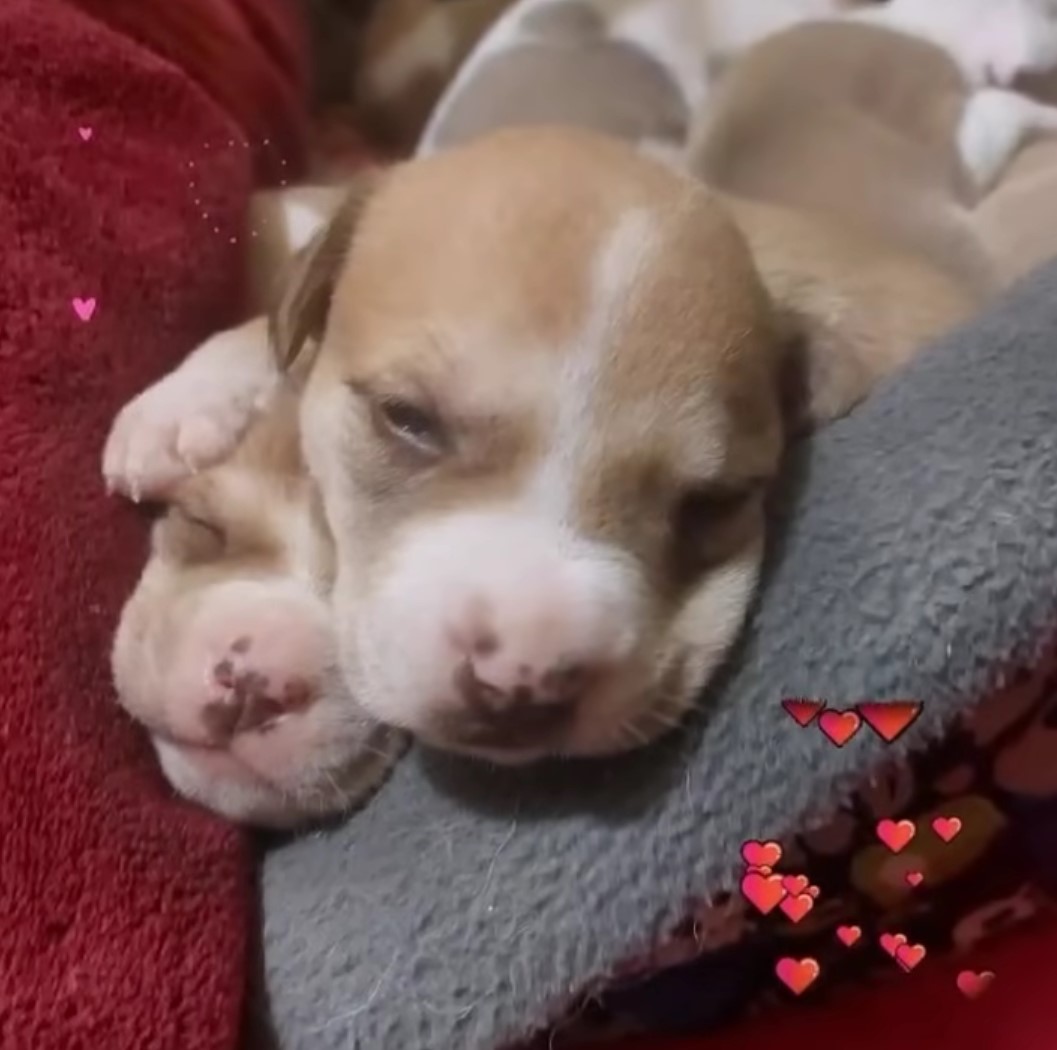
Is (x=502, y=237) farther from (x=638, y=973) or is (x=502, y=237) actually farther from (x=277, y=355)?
(x=638, y=973)

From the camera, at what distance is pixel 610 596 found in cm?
99

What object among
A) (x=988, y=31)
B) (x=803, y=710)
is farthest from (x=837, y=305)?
(x=988, y=31)

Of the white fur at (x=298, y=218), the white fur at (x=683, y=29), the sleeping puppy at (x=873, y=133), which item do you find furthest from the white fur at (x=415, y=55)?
the white fur at (x=298, y=218)

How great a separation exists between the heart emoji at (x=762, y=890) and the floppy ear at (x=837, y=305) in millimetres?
316

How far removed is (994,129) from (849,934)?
2.83 ft

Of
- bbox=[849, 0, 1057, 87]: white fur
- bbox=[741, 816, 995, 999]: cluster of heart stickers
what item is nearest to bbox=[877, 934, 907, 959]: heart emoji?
bbox=[741, 816, 995, 999]: cluster of heart stickers

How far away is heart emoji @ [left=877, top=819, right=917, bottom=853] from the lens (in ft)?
3.53

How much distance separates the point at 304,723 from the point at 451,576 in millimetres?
163

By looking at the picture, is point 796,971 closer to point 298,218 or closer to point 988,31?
point 298,218

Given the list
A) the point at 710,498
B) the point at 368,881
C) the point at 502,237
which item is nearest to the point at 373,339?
the point at 502,237

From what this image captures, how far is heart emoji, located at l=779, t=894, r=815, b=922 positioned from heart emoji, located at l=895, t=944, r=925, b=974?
0.38 feet

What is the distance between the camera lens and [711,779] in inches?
40.1

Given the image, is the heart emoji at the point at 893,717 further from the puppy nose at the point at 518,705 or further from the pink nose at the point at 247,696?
the pink nose at the point at 247,696

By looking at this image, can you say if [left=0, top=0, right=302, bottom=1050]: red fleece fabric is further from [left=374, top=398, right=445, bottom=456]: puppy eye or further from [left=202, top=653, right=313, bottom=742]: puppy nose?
[left=374, top=398, right=445, bottom=456]: puppy eye
